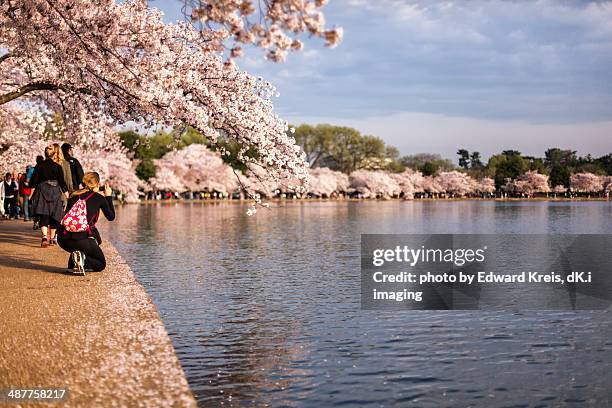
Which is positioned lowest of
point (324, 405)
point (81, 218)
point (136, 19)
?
point (324, 405)

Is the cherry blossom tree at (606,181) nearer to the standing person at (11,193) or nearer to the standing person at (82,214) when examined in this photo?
the standing person at (11,193)

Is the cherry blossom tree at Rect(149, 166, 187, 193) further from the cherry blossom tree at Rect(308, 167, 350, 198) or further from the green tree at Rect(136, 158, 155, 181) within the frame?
the cherry blossom tree at Rect(308, 167, 350, 198)

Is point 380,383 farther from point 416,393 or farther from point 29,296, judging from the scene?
point 29,296

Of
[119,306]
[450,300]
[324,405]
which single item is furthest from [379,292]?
[324,405]

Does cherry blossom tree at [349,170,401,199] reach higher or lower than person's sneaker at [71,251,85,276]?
higher

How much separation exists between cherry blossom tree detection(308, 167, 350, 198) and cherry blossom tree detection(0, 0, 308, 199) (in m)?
118

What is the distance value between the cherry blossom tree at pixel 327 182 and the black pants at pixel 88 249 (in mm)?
120655

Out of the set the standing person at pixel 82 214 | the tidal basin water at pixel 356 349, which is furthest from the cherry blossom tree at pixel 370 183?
the standing person at pixel 82 214

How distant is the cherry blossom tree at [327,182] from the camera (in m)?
140

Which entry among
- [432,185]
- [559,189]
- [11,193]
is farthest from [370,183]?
[11,193]

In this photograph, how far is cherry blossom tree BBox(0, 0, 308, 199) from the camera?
42.1 feet

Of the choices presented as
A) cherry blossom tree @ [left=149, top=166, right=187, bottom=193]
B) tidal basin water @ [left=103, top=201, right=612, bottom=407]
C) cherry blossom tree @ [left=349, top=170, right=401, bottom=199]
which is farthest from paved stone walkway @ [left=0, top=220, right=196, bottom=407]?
cherry blossom tree @ [left=349, top=170, right=401, bottom=199]

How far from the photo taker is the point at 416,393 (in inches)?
275

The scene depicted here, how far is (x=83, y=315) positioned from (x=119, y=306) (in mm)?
847
